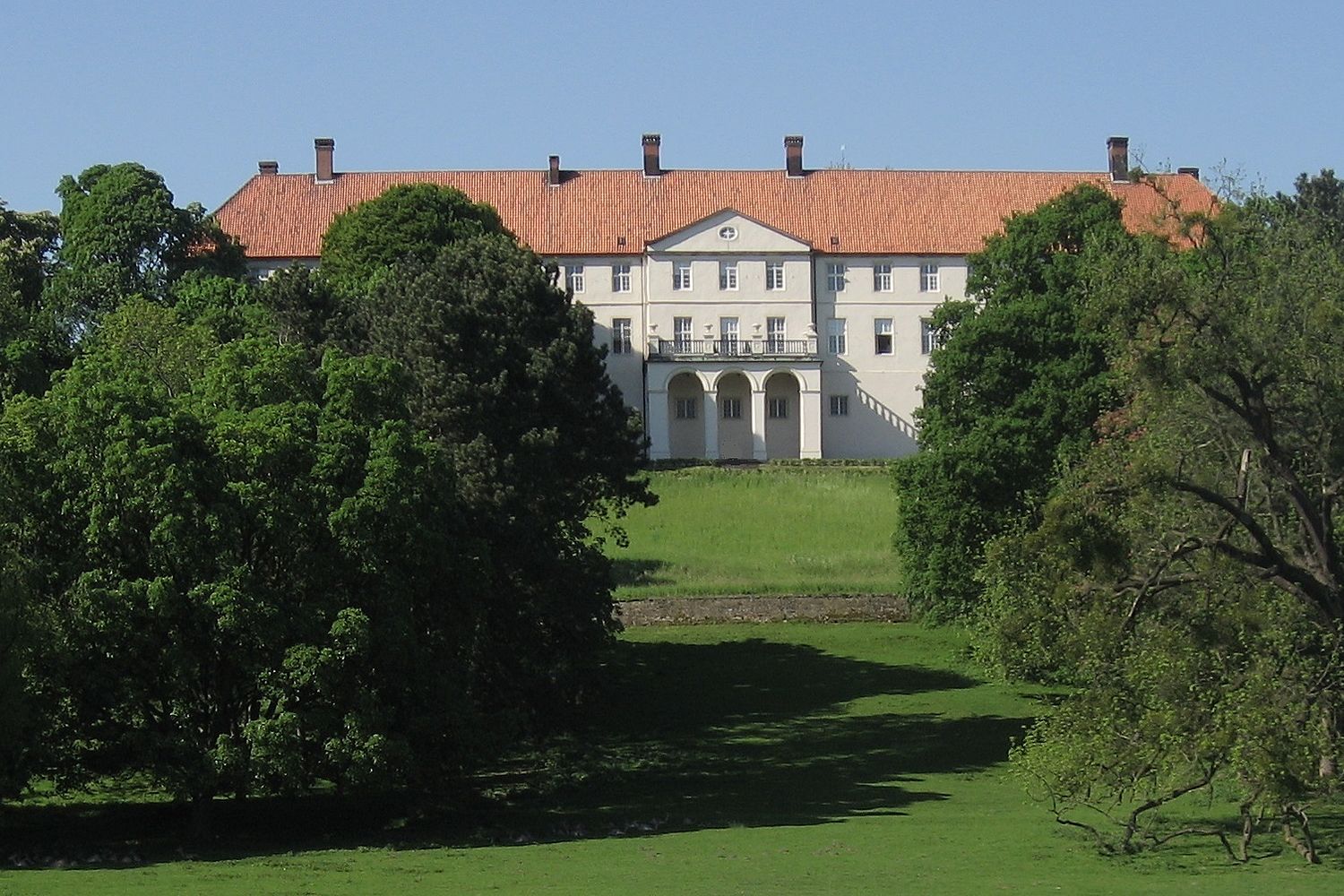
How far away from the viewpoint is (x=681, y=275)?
3831 inches

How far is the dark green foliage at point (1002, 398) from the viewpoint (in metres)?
49.9

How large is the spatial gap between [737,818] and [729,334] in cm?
6259

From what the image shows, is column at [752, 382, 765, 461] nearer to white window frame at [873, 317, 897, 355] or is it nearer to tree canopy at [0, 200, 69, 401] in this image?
white window frame at [873, 317, 897, 355]

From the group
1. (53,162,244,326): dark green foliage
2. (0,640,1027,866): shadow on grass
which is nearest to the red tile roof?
(53,162,244,326): dark green foliage

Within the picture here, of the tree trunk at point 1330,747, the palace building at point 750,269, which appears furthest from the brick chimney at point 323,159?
the tree trunk at point 1330,747

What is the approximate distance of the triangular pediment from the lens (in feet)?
318

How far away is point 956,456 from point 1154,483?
20690 mm

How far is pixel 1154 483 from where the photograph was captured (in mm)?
29469

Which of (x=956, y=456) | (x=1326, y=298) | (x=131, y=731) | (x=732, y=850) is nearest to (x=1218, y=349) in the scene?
(x=1326, y=298)

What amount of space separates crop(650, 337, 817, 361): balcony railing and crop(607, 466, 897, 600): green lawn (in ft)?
43.3

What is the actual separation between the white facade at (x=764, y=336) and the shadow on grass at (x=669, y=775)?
134 ft

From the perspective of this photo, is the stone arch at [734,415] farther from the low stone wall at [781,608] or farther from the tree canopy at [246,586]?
the tree canopy at [246,586]

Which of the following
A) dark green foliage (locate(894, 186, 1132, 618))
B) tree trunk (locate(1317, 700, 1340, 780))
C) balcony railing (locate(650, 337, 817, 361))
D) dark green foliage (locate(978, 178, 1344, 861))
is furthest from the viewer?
balcony railing (locate(650, 337, 817, 361))

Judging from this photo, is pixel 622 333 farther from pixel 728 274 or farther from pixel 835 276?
pixel 835 276
